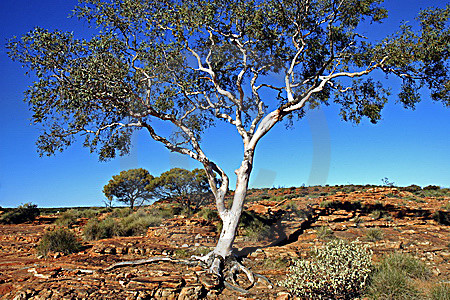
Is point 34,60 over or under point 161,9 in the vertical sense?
under

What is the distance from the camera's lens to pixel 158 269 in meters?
7.72

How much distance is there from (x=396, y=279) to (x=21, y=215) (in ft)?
85.3

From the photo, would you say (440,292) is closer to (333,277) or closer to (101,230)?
(333,277)

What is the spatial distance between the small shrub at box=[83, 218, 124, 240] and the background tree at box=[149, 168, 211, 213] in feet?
25.7

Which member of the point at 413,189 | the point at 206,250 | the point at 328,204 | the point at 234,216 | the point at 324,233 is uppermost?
the point at 413,189

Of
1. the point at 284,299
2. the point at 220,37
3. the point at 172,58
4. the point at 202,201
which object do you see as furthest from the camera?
the point at 202,201

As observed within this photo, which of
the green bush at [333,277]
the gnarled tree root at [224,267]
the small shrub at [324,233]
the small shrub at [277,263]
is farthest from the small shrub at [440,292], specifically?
the small shrub at [324,233]

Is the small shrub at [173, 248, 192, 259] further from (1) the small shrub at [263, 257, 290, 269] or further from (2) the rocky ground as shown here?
(1) the small shrub at [263, 257, 290, 269]

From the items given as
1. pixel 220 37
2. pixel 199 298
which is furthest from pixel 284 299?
pixel 220 37

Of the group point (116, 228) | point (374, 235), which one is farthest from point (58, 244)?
point (374, 235)

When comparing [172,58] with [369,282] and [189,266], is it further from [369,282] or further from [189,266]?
[369,282]

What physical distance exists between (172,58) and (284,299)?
8537 mm

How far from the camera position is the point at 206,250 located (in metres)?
10.4

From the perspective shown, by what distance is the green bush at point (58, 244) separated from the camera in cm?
1008
